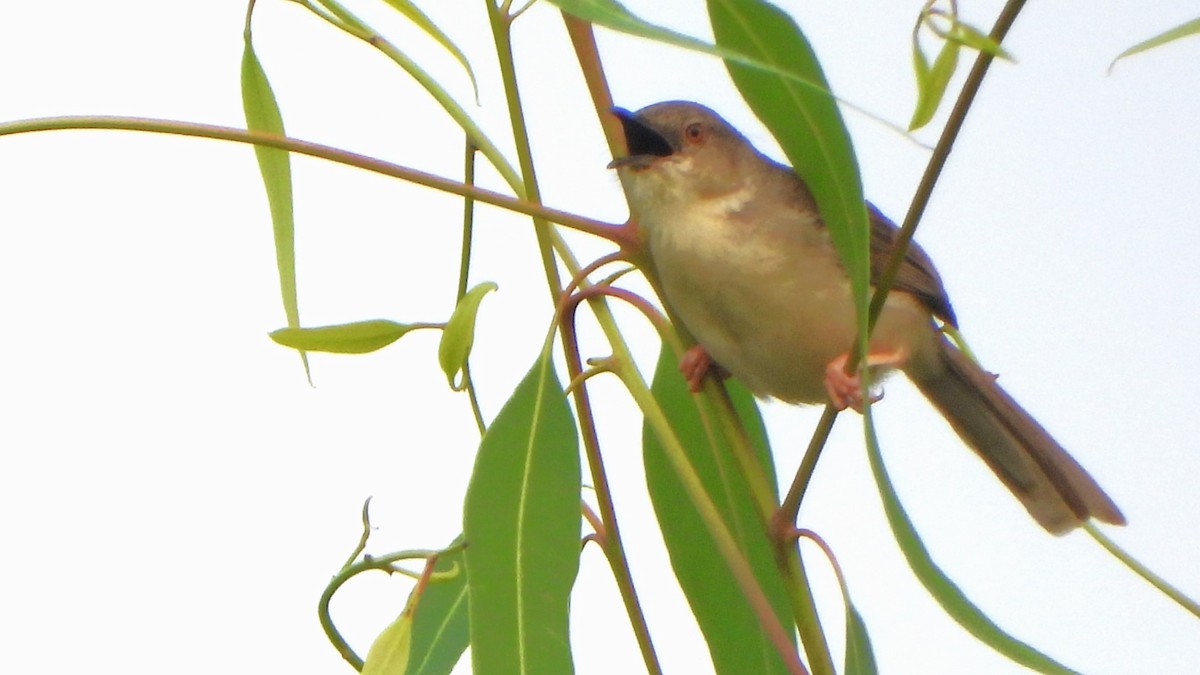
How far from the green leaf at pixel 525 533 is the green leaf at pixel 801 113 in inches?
20.6

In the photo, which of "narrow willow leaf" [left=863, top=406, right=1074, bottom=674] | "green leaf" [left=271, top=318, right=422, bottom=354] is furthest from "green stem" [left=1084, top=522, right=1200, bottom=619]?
"green leaf" [left=271, top=318, right=422, bottom=354]

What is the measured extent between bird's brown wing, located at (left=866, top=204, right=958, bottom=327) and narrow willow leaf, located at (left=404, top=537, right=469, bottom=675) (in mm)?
1129

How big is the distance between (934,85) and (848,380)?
0.64 meters

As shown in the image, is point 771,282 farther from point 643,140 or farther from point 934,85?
point 934,85

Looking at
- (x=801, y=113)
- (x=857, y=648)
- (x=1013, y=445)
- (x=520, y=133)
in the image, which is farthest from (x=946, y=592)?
(x=1013, y=445)

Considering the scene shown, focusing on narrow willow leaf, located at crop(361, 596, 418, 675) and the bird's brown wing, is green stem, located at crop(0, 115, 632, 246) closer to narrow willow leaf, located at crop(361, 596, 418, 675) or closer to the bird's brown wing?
narrow willow leaf, located at crop(361, 596, 418, 675)

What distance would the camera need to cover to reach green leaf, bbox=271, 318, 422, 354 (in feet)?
6.58

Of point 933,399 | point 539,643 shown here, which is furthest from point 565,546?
point 933,399

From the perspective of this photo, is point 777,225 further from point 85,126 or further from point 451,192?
point 85,126

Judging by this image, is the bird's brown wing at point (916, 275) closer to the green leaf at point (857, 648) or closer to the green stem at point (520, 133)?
the green leaf at point (857, 648)

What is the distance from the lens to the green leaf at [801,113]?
171 centimetres

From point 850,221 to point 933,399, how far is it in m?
1.80

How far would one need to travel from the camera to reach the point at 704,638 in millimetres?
2320

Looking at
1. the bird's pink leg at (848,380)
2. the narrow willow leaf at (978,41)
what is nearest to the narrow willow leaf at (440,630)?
the bird's pink leg at (848,380)
